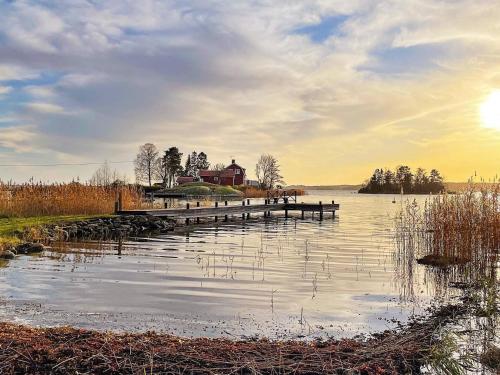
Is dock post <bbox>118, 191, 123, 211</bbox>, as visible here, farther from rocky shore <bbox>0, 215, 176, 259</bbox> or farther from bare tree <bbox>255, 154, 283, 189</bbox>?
bare tree <bbox>255, 154, 283, 189</bbox>

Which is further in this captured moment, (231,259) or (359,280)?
(231,259)

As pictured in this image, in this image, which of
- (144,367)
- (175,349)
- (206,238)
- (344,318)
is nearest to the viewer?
(144,367)

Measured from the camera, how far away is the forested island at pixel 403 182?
125831 mm

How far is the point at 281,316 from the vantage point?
31.3ft

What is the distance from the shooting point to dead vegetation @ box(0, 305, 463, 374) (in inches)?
224

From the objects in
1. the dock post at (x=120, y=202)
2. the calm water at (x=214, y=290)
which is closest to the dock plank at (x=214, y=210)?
the dock post at (x=120, y=202)

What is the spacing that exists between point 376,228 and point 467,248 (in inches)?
658

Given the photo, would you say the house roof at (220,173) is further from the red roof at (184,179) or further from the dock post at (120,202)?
the dock post at (120,202)

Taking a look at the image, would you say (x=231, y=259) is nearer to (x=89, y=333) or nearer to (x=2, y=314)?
(x=2, y=314)

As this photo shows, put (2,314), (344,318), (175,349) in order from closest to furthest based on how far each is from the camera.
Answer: (175,349), (2,314), (344,318)

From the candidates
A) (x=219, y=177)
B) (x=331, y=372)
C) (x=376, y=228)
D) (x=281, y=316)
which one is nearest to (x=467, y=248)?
(x=281, y=316)

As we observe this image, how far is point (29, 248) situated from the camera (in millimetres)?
18125

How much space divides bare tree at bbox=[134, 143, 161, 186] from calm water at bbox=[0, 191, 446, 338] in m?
82.0

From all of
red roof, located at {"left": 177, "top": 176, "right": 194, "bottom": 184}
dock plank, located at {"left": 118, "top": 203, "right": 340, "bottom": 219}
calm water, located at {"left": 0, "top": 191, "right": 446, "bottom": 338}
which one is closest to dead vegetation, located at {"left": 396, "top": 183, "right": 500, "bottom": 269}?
calm water, located at {"left": 0, "top": 191, "right": 446, "bottom": 338}
